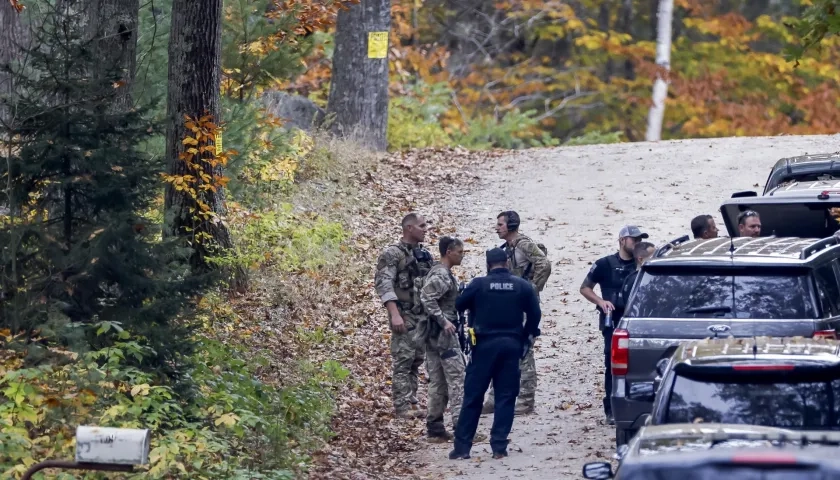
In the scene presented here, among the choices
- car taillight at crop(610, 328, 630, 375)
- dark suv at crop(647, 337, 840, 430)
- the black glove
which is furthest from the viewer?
the black glove

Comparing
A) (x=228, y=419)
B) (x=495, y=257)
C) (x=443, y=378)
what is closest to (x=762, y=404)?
(x=228, y=419)

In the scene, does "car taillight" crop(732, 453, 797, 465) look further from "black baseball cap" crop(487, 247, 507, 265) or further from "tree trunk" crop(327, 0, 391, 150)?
"tree trunk" crop(327, 0, 391, 150)

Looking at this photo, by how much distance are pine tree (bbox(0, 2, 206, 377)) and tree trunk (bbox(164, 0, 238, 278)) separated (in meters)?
3.56

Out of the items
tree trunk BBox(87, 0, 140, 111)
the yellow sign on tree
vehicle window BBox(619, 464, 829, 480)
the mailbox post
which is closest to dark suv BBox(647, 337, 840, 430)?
vehicle window BBox(619, 464, 829, 480)

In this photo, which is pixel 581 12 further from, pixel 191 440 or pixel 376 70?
pixel 191 440

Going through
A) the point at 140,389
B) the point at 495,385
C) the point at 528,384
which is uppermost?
the point at 140,389

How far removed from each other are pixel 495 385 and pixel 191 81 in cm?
494

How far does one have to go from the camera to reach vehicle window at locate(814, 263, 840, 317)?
8.91 m

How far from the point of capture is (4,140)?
31.3 feet

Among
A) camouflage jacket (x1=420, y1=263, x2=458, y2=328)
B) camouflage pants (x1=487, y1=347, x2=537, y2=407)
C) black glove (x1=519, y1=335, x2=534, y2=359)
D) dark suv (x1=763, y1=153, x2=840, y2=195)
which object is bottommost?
camouflage pants (x1=487, y1=347, x2=537, y2=407)

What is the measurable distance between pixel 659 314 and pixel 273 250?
7347mm

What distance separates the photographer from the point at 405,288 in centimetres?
1178

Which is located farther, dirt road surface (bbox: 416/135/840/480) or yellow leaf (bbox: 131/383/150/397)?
dirt road surface (bbox: 416/135/840/480)

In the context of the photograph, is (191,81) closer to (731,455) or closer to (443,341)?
(443,341)
